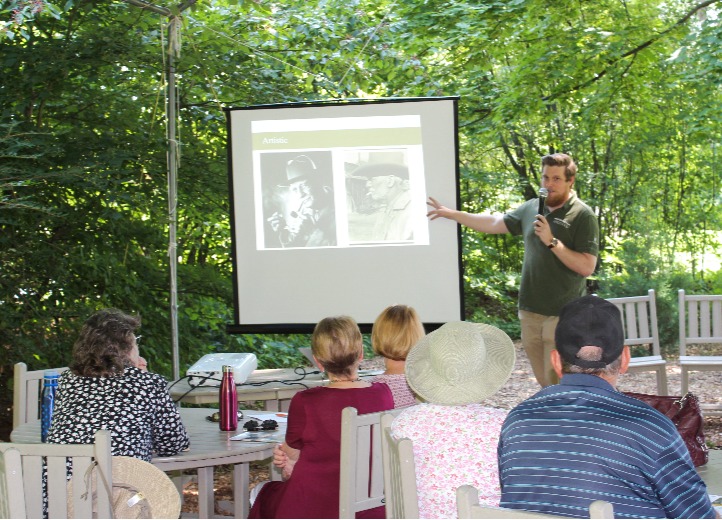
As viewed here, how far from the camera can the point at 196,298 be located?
6.11 m

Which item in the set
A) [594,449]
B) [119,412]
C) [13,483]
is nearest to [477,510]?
[594,449]

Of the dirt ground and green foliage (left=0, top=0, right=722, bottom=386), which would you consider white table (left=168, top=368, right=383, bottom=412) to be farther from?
green foliage (left=0, top=0, right=722, bottom=386)

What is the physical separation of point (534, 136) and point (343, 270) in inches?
246

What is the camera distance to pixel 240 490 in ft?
12.9

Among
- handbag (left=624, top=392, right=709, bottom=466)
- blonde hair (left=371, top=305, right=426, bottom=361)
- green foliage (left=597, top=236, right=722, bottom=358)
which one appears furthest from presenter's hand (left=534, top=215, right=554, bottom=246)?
green foliage (left=597, top=236, right=722, bottom=358)

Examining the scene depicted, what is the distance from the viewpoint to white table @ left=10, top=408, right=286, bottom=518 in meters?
2.87

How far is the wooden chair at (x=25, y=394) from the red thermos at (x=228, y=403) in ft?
3.19

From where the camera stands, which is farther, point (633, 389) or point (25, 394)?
point (633, 389)

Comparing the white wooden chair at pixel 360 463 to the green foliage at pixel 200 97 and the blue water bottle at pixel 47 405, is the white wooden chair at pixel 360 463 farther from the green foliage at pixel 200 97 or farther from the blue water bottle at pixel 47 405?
the green foliage at pixel 200 97

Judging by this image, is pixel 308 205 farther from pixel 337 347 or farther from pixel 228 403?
pixel 337 347

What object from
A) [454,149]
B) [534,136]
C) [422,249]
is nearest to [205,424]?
[422,249]

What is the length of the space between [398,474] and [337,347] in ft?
2.55

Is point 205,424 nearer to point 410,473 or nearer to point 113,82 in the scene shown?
point 410,473

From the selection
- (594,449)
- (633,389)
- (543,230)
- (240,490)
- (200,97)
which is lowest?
(633,389)
